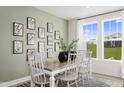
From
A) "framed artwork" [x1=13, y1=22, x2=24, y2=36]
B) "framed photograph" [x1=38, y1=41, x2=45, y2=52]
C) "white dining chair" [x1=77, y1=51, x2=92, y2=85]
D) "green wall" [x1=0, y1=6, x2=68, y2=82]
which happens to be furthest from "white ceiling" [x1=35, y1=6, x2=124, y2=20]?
"white dining chair" [x1=77, y1=51, x2=92, y2=85]

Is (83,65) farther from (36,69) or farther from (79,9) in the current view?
(79,9)

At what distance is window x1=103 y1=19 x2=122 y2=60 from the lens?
3.96 metres

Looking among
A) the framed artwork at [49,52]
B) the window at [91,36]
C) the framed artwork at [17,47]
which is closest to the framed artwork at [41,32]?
the framed artwork at [49,52]

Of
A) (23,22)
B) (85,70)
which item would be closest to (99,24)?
Answer: (85,70)

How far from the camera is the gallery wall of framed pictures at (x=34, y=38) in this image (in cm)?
330

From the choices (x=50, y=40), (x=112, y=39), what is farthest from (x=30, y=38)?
(x=112, y=39)

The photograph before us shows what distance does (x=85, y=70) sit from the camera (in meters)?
3.23

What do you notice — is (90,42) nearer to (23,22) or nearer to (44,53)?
(44,53)

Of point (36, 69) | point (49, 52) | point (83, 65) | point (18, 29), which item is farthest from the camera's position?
point (49, 52)

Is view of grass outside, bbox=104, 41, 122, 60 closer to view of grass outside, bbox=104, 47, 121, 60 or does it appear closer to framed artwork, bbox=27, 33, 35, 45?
view of grass outside, bbox=104, 47, 121, 60

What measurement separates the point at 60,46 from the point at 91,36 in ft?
6.03

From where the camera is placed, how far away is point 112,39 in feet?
13.5

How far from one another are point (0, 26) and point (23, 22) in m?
0.68
